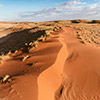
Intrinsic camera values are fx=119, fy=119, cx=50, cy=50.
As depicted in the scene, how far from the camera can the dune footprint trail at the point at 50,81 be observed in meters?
3.77

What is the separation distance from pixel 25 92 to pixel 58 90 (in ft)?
3.87

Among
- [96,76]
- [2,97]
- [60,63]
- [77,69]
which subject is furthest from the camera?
[60,63]

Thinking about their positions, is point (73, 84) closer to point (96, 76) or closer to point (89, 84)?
point (89, 84)

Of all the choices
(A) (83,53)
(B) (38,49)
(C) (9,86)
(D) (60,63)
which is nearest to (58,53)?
(D) (60,63)

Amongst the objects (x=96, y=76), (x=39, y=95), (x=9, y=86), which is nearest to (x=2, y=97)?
(x=9, y=86)

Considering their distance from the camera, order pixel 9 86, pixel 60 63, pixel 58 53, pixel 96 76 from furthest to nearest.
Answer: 1. pixel 58 53
2. pixel 60 63
3. pixel 96 76
4. pixel 9 86

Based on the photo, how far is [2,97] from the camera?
357 cm

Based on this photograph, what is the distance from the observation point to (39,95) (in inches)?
141

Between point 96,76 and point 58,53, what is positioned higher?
point 58,53

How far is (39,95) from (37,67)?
1.76 meters

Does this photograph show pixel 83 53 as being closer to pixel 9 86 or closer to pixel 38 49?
pixel 38 49

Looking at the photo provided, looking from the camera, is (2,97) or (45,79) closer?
(2,97)

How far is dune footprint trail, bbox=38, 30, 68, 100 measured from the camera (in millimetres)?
3771

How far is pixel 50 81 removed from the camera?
14.5 ft
